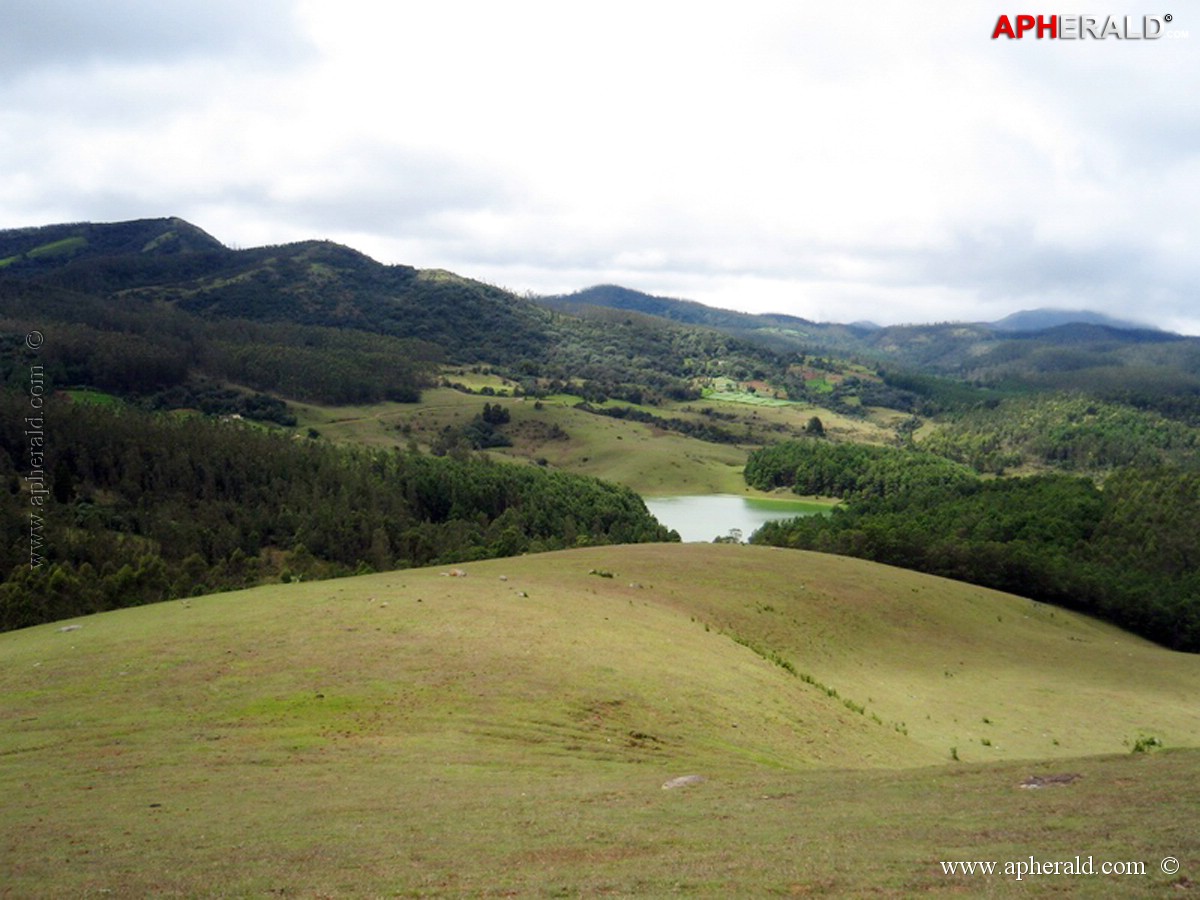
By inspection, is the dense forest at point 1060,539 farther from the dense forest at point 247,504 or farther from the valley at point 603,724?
the dense forest at point 247,504

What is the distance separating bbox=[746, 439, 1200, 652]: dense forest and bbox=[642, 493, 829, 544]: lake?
903 inches

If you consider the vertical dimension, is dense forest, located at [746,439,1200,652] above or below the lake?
above

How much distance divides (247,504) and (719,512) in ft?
280

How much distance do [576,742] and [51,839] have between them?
11.6 meters

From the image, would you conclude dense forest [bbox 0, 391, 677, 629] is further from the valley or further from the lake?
the lake

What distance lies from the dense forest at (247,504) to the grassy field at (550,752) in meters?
38.2

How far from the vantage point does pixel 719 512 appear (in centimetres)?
15700

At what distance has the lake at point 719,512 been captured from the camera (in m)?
136

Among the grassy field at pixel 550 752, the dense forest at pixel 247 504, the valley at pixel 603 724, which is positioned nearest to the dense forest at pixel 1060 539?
the valley at pixel 603 724

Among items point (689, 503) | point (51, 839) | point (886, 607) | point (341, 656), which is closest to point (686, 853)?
point (51, 839)

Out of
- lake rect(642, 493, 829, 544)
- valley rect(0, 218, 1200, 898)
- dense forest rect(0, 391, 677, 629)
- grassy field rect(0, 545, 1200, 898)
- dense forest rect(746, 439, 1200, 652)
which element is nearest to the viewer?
grassy field rect(0, 545, 1200, 898)

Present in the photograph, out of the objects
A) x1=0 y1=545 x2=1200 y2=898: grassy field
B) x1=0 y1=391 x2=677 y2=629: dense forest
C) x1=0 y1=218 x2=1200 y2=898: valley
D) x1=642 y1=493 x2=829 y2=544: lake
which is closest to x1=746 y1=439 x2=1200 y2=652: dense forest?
x1=0 y1=218 x2=1200 y2=898: valley

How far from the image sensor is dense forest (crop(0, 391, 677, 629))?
251 ft

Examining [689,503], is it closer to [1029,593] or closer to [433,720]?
[1029,593]
